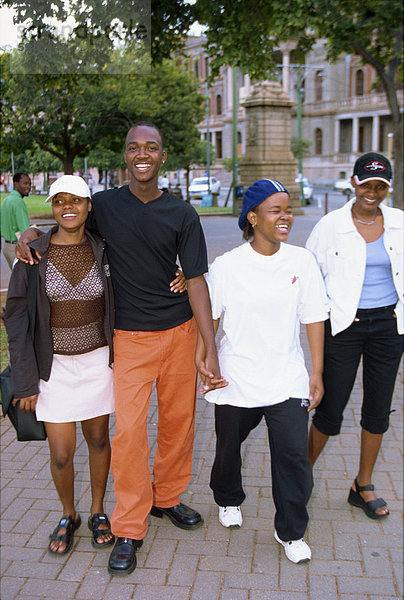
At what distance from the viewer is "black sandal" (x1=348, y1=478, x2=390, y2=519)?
3744 mm

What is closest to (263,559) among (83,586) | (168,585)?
(168,585)

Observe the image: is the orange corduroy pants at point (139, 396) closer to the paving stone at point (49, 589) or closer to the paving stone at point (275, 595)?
the paving stone at point (49, 589)

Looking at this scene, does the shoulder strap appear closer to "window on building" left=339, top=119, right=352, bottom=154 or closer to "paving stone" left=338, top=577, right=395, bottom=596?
"paving stone" left=338, top=577, right=395, bottom=596

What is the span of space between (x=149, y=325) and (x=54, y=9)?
6.46 feet

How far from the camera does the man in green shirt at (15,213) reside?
8.90 metres

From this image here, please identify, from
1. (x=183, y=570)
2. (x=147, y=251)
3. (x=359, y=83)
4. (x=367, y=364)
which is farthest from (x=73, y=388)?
(x=359, y=83)

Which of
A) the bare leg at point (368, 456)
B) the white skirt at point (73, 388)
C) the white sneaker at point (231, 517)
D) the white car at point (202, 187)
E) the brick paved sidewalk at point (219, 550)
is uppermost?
the white skirt at point (73, 388)

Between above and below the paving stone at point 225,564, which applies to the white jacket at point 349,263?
above

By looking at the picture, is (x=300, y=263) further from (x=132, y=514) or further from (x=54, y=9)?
(x=54, y=9)

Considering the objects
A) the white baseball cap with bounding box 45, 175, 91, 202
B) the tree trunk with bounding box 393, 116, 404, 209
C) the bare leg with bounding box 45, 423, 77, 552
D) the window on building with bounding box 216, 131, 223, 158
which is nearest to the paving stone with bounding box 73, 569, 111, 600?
the bare leg with bounding box 45, 423, 77, 552

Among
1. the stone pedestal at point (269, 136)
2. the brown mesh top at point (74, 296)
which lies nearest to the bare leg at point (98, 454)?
the brown mesh top at point (74, 296)

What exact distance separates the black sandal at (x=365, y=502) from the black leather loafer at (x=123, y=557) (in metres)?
1.37

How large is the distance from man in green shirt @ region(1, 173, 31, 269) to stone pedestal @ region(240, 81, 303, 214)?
17.0 m

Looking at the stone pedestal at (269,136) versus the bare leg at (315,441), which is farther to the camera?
the stone pedestal at (269,136)
